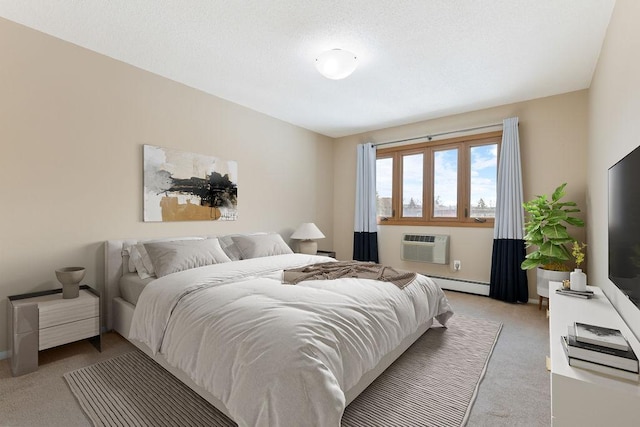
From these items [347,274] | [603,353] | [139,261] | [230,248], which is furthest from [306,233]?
[603,353]

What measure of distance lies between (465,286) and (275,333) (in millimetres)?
3701

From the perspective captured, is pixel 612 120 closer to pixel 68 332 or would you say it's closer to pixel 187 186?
pixel 187 186

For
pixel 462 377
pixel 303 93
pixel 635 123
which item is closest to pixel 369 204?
pixel 303 93

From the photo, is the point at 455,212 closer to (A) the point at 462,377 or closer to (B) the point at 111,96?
(A) the point at 462,377

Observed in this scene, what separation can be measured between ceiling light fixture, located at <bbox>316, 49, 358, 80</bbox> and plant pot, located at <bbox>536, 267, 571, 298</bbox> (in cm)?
304

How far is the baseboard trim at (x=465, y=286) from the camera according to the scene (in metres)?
4.17

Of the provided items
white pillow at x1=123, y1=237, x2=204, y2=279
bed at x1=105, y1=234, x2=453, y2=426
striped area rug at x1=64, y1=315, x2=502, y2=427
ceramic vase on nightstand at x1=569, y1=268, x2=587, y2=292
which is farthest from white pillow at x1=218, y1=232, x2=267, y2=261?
ceramic vase on nightstand at x1=569, y1=268, x2=587, y2=292

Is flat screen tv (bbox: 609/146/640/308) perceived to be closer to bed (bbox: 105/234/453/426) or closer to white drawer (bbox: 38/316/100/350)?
bed (bbox: 105/234/453/426)

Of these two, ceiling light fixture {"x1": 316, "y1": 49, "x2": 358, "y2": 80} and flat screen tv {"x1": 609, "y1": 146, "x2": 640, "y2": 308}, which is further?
ceiling light fixture {"x1": 316, "y1": 49, "x2": 358, "y2": 80}

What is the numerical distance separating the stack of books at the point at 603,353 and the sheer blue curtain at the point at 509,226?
2.66 meters

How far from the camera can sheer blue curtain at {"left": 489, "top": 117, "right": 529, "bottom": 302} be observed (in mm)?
3838

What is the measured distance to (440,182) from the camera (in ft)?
15.2

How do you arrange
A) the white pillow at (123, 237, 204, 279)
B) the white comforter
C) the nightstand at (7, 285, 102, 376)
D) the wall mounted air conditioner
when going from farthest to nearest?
the wall mounted air conditioner < the white pillow at (123, 237, 204, 279) < the nightstand at (7, 285, 102, 376) < the white comforter

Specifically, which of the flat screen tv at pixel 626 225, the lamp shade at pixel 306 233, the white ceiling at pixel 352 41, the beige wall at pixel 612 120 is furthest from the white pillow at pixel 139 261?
the beige wall at pixel 612 120
